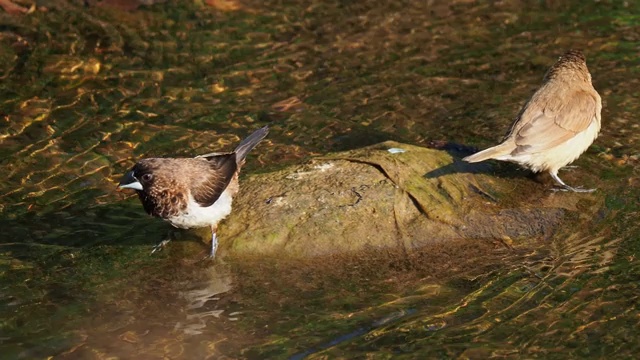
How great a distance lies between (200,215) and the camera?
765 centimetres

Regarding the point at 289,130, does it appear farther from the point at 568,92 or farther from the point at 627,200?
the point at 627,200

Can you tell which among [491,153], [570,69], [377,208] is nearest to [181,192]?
[377,208]

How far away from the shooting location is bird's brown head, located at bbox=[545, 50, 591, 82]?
372 inches

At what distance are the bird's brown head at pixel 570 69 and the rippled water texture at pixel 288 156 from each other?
0.86 metres

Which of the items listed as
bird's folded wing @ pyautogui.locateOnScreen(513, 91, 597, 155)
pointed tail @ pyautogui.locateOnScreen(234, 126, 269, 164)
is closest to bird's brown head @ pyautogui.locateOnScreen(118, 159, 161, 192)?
pointed tail @ pyautogui.locateOnScreen(234, 126, 269, 164)

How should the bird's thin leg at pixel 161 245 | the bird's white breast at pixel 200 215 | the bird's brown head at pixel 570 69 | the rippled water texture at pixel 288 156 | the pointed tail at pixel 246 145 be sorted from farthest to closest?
the bird's brown head at pixel 570 69 < the pointed tail at pixel 246 145 < the bird's thin leg at pixel 161 245 < the bird's white breast at pixel 200 215 < the rippled water texture at pixel 288 156

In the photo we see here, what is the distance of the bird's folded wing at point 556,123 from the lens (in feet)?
28.3

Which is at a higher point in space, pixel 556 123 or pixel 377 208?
pixel 556 123

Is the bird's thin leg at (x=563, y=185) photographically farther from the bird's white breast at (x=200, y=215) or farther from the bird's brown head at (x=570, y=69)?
the bird's white breast at (x=200, y=215)

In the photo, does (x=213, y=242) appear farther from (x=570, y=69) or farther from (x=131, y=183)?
(x=570, y=69)

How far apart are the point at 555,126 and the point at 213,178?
3.38 m

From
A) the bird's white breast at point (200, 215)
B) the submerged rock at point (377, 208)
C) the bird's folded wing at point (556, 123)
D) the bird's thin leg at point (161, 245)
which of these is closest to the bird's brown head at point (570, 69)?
the bird's folded wing at point (556, 123)

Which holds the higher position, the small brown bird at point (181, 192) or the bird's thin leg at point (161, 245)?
the small brown bird at point (181, 192)

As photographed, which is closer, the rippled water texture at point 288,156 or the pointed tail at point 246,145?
the rippled water texture at point 288,156
